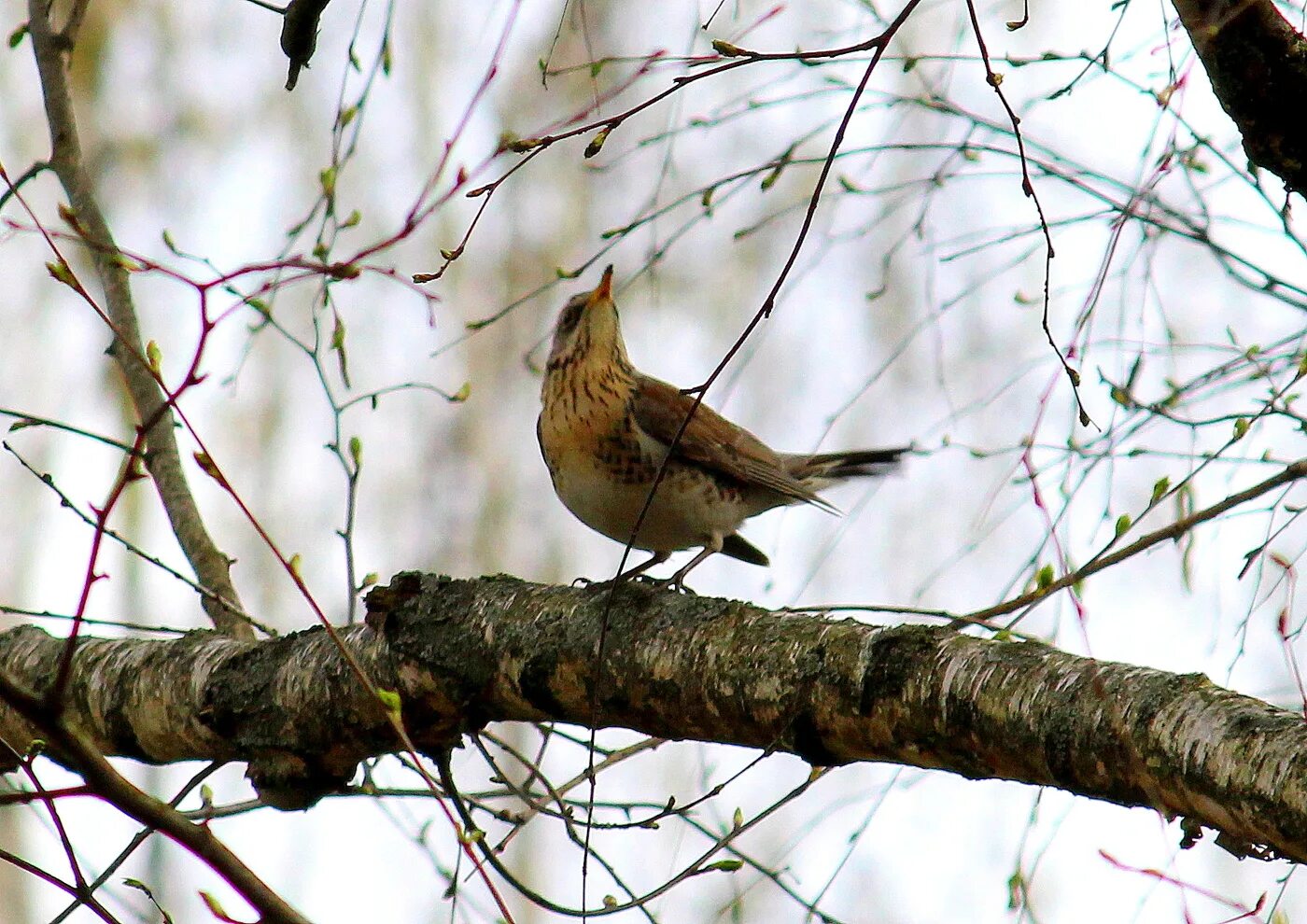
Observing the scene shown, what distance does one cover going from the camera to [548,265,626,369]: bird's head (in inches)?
173

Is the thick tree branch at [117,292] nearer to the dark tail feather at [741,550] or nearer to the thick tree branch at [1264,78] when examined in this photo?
the dark tail feather at [741,550]

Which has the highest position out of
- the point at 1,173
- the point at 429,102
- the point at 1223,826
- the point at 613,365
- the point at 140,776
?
the point at 429,102

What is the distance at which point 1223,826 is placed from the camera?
5.75 ft

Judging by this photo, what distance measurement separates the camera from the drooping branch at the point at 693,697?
179 centimetres

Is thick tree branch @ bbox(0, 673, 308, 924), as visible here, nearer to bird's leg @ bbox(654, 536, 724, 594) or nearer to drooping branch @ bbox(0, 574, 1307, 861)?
drooping branch @ bbox(0, 574, 1307, 861)

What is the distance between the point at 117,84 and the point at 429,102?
2.02 meters

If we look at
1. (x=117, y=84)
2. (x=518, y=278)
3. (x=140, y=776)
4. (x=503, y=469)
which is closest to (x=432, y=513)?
(x=503, y=469)

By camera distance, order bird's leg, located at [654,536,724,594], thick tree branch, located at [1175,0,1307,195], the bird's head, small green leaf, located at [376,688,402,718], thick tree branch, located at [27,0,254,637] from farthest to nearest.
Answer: the bird's head < bird's leg, located at [654,536,724,594] < thick tree branch, located at [27,0,254,637] < thick tree branch, located at [1175,0,1307,195] < small green leaf, located at [376,688,402,718]

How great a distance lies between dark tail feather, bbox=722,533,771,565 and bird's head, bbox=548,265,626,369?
2.27 ft

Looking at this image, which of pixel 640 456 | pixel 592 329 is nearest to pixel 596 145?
pixel 640 456

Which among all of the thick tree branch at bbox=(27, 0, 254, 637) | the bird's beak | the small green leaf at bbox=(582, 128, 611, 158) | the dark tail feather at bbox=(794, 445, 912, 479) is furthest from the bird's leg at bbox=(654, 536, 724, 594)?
the small green leaf at bbox=(582, 128, 611, 158)

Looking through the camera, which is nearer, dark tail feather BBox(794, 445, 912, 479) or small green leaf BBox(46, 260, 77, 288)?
small green leaf BBox(46, 260, 77, 288)

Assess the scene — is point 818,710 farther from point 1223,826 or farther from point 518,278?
point 518,278

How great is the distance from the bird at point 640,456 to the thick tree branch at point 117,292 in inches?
42.4
